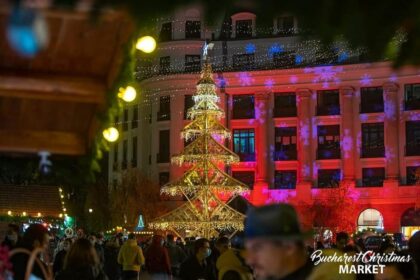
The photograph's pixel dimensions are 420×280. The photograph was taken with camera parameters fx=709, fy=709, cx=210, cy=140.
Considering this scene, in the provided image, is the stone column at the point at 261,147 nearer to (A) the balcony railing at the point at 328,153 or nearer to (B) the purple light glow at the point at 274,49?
(B) the purple light glow at the point at 274,49

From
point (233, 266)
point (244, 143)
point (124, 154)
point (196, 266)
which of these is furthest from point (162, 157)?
point (233, 266)

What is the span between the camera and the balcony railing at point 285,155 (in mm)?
55750

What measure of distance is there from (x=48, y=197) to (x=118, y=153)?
45033 mm

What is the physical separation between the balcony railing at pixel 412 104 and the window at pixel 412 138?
41.8 inches

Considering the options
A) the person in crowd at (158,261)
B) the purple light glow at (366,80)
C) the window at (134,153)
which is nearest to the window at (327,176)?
the purple light glow at (366,80)

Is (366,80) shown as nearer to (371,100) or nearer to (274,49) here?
(371,100)

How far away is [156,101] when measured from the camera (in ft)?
193

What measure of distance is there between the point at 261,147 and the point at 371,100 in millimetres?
9238

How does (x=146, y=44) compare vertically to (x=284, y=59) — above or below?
below

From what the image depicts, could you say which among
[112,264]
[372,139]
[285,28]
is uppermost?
[285,28]

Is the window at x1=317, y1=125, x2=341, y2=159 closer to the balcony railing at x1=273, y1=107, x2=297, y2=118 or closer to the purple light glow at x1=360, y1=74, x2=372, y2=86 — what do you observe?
the balcony railing at x1=273, y1=107, x2=297, y2=118

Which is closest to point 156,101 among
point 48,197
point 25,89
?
point 48,197

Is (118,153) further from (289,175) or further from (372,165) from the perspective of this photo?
(372,165)

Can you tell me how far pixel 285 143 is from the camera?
56219mm
